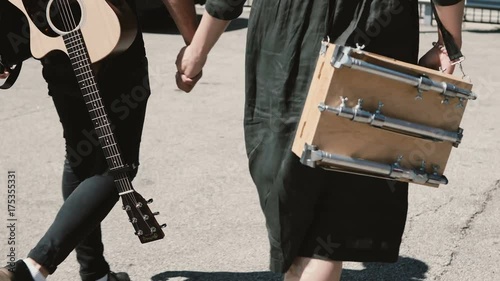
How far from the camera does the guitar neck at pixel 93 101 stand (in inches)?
123

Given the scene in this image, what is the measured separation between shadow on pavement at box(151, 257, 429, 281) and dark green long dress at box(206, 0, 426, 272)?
120 cm

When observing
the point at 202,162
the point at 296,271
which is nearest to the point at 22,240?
the point at 202,162

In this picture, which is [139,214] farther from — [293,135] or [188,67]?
[293,135]

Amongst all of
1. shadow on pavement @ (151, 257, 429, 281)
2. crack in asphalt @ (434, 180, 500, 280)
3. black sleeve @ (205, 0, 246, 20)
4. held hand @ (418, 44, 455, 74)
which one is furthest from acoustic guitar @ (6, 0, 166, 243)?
crack in asphalt @ (434, 180, 500, 280)

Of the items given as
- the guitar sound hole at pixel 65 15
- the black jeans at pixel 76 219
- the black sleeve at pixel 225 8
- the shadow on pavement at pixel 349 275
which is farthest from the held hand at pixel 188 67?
the shadow on pavement at pixel 349 275

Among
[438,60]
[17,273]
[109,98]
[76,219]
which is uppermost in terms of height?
[438,60]

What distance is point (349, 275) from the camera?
395 centimetres

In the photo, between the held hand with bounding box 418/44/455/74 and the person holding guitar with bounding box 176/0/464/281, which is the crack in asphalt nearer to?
the person holding guitar with bounding box 176/0/464/281

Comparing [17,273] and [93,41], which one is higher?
[93,41]

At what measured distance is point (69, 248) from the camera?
3258 mm

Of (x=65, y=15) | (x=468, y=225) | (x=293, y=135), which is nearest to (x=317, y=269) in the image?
(x=293, y=135)

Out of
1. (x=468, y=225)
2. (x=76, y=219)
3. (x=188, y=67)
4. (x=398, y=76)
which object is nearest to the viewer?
(x=398, y=76)

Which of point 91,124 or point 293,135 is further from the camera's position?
point 91,124

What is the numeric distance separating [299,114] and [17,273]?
122 centimetres
